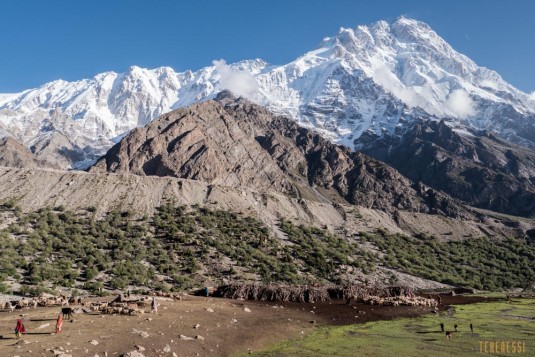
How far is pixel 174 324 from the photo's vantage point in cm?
2714

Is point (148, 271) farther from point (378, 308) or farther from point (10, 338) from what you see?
point (10, 338)

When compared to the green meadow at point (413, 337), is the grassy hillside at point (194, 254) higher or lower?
higher

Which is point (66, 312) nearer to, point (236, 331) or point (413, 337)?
point (236, 331)

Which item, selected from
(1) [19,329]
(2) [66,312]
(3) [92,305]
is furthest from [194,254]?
(1) [19,329]

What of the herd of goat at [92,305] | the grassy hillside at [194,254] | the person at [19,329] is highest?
the grassy hillside at [194,254]

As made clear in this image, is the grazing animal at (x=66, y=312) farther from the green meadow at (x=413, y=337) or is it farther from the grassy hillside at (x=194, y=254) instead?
the grassy hillside at (x=194, y=254)

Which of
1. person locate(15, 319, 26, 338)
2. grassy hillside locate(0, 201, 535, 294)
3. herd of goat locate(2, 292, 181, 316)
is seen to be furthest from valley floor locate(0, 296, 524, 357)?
grassy hillside locate(0, 201, 535, 294)

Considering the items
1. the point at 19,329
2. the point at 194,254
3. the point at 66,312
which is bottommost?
the point at 19,329

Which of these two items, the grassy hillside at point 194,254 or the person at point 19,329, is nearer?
the person at point 19,329

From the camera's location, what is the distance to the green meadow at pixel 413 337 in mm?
22891

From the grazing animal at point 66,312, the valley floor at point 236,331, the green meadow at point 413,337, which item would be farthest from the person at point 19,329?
the green meadow at point 413,337

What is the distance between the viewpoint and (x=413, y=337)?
88.0 ft

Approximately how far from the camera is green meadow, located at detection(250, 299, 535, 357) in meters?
22.9

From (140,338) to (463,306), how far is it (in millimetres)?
34120
